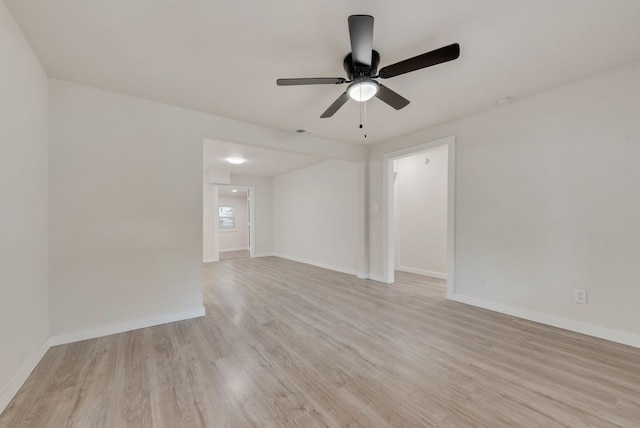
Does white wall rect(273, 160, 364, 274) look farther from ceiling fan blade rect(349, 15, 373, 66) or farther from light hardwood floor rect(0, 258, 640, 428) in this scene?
ceiling fan blade rect(349, 15, 373, 66)

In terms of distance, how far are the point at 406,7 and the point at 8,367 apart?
3.37 metres

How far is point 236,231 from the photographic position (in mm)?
10023

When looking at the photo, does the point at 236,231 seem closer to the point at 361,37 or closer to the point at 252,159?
the point at 252,159

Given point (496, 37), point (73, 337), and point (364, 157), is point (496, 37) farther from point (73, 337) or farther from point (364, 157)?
point (73, 337)

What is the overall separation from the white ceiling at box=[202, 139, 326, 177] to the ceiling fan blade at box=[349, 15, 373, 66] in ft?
8.52

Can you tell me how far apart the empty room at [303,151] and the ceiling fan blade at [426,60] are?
11 millimetres

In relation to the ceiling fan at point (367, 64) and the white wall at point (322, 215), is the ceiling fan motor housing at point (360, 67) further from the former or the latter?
the white wall at point (322, 215)

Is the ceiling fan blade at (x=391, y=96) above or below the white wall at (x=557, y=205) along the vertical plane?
above

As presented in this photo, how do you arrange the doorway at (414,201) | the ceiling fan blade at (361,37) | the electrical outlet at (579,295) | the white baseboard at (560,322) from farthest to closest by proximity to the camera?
the doorway at (414,201), the electrical outlet at (579,295), the white baseboard at (560,322), the ceiling fan blade at (361,37)

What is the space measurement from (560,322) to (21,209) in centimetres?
477

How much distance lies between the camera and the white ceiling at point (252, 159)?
4.59 meters

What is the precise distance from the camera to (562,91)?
2.64m

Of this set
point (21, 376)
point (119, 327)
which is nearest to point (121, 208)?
point (119, 327)

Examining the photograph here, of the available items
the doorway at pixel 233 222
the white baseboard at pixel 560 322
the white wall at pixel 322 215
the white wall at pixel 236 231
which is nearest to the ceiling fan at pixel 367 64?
the white baseboard at pixel 560 322
